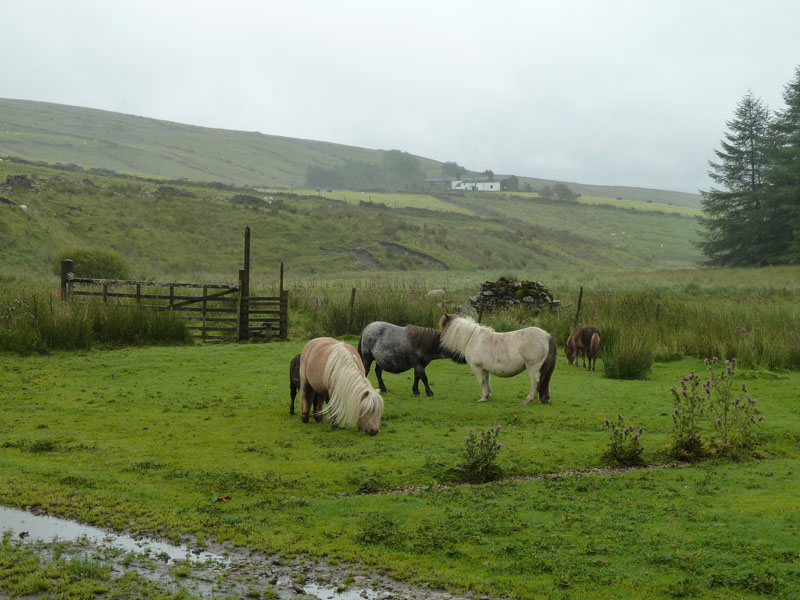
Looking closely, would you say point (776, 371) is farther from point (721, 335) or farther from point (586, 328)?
point (586, 328)

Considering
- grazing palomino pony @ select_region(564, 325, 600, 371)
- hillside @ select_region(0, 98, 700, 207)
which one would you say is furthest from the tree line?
hillside @ select_region(0, 98, 700, 207)

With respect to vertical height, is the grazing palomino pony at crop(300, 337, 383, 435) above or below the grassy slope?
below

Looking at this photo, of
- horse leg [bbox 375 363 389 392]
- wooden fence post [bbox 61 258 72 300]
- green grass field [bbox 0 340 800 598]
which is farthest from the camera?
wooden fence post [bbox 61 258 72 300]

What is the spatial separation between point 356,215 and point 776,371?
50.6 meters

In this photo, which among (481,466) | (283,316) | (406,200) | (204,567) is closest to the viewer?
(204,567)

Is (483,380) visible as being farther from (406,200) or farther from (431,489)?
(406,200)

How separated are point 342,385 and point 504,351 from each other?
129 inches

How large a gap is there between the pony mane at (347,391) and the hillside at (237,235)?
27123 millimetres

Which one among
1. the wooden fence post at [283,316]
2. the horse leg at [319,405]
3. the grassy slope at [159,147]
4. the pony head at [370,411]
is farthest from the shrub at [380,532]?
the grassy slope at [159,147]

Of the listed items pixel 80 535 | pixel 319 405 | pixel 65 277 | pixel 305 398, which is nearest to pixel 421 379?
pixel 319 405

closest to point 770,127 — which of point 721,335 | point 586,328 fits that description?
point 721,335

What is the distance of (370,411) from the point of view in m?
9.15

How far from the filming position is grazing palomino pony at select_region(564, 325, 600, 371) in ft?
50.8

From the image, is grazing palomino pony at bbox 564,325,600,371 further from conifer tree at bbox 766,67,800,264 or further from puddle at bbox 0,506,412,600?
conifer tree at bbox 766,67,800,264
